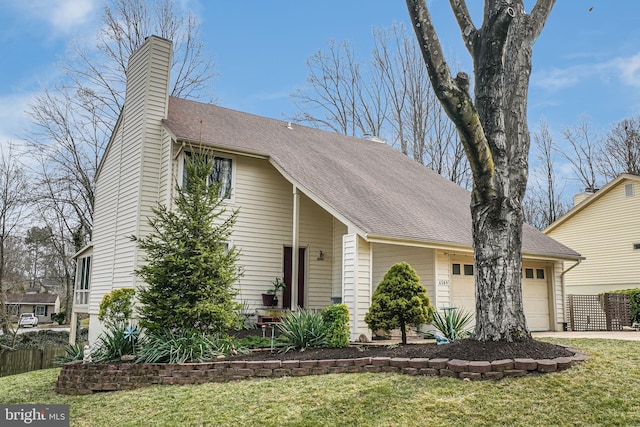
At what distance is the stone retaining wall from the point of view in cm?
624

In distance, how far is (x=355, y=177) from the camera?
49.2 feet

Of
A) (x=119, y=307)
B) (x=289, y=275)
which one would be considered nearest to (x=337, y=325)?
(x=119, y=307)

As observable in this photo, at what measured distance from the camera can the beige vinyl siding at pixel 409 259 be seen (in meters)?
13.1

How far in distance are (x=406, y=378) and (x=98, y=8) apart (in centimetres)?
Answer: 2472

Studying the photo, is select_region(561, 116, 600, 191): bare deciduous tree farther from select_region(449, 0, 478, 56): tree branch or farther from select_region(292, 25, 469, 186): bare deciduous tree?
select_region(449, 0, 478, 56): tree branch

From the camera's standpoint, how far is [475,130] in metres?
6.61

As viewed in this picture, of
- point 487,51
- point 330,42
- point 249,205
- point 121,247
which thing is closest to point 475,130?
point 487,51

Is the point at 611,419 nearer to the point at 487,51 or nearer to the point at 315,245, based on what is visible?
the point at 487,51

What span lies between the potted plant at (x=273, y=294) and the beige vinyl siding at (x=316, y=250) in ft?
3.09

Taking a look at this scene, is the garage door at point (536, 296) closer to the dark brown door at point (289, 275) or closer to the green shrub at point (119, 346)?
the dark brown door at point (289, 275)

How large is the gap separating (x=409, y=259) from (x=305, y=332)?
5.17 metres

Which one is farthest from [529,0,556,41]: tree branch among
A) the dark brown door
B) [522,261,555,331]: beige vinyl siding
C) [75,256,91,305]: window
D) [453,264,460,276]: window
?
[75,256,91,305]: window

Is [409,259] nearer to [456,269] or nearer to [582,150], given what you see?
[456,269]

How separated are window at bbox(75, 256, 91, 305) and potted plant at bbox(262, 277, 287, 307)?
7.15 meters
